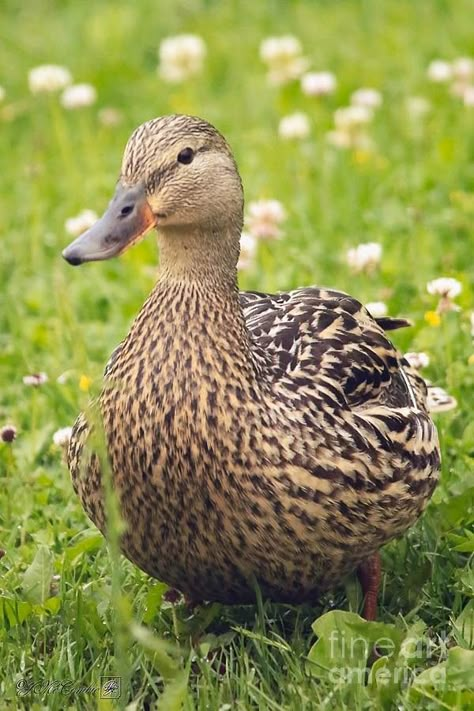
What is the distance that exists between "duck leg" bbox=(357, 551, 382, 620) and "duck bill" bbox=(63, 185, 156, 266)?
3.63 ft

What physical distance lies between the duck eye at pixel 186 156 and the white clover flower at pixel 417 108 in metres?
3.90

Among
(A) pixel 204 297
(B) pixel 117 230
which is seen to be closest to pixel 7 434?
(A) pixel 204 297

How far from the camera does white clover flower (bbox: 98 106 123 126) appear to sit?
7574mm

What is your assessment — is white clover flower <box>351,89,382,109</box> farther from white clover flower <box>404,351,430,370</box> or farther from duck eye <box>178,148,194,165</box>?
duck eye <box>178,148,194,165</box>

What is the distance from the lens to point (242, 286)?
587 cm

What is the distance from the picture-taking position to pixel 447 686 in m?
3.28

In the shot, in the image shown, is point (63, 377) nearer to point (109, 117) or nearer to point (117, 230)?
point (117, 230)

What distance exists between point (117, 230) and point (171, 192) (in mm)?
191

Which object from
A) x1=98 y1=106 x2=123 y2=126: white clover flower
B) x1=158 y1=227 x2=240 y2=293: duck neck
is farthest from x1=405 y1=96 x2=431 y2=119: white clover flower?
x1=158 y1=227 x2=240 y2=293: duck neck

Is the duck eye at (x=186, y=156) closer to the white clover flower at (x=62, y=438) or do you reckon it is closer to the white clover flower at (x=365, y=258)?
the white clover flower at (x=62, y=438)

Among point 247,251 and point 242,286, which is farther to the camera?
point 242,286

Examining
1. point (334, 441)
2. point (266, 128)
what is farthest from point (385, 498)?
point (266, 128)

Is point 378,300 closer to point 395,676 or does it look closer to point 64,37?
point 395,676

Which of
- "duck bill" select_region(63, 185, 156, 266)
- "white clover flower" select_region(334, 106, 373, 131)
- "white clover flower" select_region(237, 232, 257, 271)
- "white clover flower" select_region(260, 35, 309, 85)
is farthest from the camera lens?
"white clover flower" select_region(260, 35, 309, 85)
